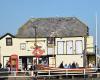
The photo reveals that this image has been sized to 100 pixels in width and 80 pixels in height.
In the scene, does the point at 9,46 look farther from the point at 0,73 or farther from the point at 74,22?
the point at 0,73

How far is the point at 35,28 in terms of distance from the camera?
81.5 meters

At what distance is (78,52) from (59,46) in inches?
140

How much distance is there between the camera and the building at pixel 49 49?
80250 millimetres

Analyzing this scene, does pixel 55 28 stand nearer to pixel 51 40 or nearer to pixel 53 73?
pixel 51 40

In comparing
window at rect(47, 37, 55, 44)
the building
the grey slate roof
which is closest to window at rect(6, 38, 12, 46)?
the building

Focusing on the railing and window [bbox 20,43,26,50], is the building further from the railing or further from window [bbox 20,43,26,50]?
the railing

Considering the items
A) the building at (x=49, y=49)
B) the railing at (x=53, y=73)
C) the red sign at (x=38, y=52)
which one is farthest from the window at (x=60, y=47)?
the railing at (x=53, y=73)

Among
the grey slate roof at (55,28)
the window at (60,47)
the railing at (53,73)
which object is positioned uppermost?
the grey slate roof at (55,28)

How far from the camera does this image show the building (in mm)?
80250

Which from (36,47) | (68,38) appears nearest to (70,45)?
(68,38)

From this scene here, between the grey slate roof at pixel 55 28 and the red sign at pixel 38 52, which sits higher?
the grey slate roof at pixel 55 28

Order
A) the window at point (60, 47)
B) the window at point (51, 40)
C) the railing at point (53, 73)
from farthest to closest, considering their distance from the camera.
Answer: the window at point (51, 40)
the window at point (60, 47)
the railing at point (53, 73)

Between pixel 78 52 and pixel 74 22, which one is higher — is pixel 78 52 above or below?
below

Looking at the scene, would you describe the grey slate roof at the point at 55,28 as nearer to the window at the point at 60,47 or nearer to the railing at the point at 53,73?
the window at the point at 60,47
